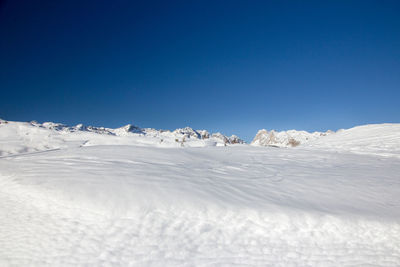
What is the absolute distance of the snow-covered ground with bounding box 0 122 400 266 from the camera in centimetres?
235

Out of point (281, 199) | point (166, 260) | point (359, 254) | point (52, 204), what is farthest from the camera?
point (281, 199)

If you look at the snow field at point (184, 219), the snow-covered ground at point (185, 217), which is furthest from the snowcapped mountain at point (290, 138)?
the snow field at point (184, 219)

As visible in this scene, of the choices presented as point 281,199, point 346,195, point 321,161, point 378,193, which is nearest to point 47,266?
point 281,199

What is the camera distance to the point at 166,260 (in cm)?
225

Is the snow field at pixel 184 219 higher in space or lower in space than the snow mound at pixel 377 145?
lower

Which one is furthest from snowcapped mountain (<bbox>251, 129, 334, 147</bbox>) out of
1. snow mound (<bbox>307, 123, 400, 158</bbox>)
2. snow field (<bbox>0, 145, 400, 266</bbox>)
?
snow field (<bbox>0, 145, 400, 266</bbox>)

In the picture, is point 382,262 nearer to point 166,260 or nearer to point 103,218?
point 166,260

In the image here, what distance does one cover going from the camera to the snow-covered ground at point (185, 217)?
2346 mm

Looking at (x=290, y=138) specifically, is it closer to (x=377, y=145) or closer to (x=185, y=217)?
(x=377, y=145)

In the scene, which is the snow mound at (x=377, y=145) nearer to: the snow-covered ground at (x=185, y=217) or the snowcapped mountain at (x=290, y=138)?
the snow-covered ground at (x=185, y=217)

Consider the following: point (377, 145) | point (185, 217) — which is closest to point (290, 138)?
point (377, 145)

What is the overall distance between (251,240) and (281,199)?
1.24 metres

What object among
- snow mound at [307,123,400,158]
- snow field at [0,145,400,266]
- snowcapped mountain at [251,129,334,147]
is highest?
snowcapped mountain at [251,129,334,147]

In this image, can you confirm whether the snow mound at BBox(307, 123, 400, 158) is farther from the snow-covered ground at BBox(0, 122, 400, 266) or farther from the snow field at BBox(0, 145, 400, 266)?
the snow field at BBox(0, 145, 400, 266)
